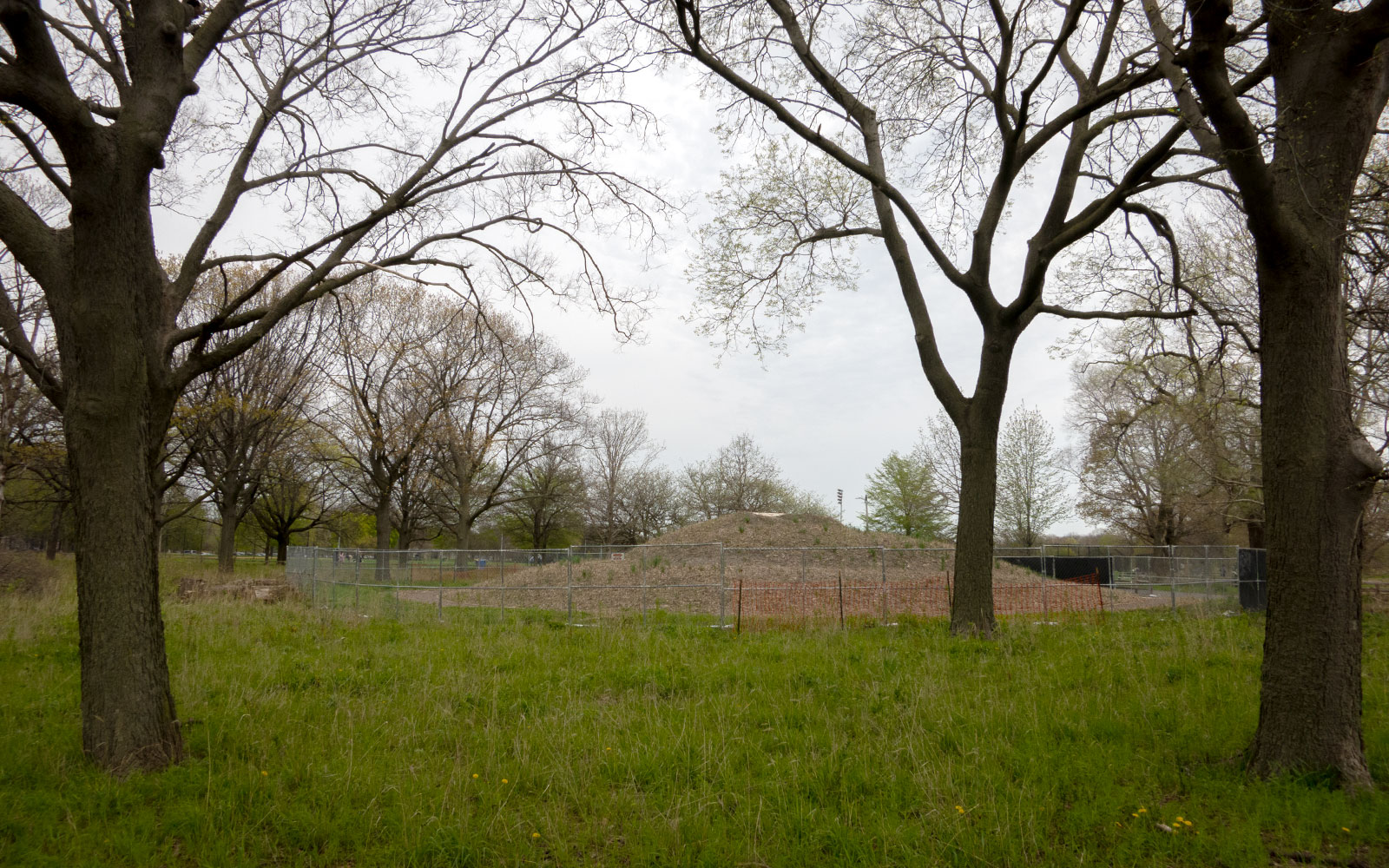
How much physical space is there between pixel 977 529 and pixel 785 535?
13289 millimetres

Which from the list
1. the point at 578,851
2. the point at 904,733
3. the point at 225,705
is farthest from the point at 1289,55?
the point at 225,705

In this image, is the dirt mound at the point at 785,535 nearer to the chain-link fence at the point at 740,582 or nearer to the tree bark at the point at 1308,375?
the chain-link fence at the point at 740,582

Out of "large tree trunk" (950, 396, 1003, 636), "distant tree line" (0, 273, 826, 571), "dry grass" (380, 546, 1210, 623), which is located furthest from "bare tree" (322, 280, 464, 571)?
"large tree trunk" (950, 396, 1003, 636)

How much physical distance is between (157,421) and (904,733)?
20.6 feet

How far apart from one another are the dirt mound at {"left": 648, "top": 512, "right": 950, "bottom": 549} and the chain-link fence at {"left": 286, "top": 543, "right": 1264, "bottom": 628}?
1789 millimetres

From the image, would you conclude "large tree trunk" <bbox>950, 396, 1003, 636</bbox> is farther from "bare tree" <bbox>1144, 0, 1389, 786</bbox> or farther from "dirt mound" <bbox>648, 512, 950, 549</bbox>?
"dirt mound" <bbox>648, 512, 950, 549</bbox>

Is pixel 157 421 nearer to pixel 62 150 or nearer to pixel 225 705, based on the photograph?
pixel 62 150

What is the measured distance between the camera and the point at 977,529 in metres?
10.7

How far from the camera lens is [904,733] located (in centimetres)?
583

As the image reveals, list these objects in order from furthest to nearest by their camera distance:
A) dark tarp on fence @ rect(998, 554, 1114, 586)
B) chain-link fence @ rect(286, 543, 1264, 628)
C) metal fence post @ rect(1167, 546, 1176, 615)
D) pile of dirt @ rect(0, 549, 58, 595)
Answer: dark tarp on fence @ rect(998, 554, 1114, 586) < metal fence post @ rect(1167, 546, 1176, 615) < pile of dirt @ rect(0, 549, 58, 595) < chain-link fence @ rect(286, 543, 1264, 628)

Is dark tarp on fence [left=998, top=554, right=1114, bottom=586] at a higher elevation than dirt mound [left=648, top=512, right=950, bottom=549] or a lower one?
lower

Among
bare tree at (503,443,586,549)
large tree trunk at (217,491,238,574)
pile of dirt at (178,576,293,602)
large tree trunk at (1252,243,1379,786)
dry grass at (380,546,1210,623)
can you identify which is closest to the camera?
large tree trunk at (1252,243,1379,786)

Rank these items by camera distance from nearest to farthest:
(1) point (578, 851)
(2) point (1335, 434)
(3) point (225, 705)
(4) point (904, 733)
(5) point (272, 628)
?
(1) point (578, 851) → (2) point (1335, 434) → (4) point (904, 733) → (3) point (225, 705) → (5) point (272, 628)

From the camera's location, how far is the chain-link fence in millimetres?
15250
